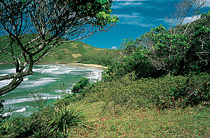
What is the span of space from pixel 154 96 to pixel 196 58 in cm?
486

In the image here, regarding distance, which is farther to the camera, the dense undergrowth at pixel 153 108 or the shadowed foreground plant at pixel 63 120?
the shadowed foreground plant at pixel 63 120

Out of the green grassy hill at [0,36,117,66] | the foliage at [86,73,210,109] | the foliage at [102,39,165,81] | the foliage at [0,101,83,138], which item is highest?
the green grassy hill at [0,36,117,66]

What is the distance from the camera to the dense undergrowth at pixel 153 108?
18.1 ft

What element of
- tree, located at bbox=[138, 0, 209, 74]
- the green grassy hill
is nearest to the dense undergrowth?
tree, located at bbox=[138, 0, 209, 74]

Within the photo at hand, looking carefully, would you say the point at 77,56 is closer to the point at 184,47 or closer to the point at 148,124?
the point at 184,47

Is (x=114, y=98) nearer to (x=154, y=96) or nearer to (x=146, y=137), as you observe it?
(x=154, y=96)

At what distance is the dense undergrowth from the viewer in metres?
5.53

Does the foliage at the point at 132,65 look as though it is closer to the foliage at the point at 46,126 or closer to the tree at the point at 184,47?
the tree at the point at 184,47

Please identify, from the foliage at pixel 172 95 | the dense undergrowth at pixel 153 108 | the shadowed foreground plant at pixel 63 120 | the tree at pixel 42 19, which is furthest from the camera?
the foliage at pixel 172 95

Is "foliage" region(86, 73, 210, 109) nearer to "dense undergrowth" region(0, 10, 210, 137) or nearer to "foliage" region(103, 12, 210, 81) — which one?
"dense undergrowth" region(0, 10, 210, 137)

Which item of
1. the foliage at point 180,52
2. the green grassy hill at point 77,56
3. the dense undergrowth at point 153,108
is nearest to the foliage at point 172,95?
the dense undergrowth at point 153,108

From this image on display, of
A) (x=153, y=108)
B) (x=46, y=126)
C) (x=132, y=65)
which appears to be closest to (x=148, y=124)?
(x=153, y=108)

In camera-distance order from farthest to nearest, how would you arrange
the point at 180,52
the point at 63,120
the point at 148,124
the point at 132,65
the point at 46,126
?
the point at 132,65
the point at 180,52
the point at 63,120
the point at 46,126
the point at 148,124

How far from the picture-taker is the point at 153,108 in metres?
7.70
